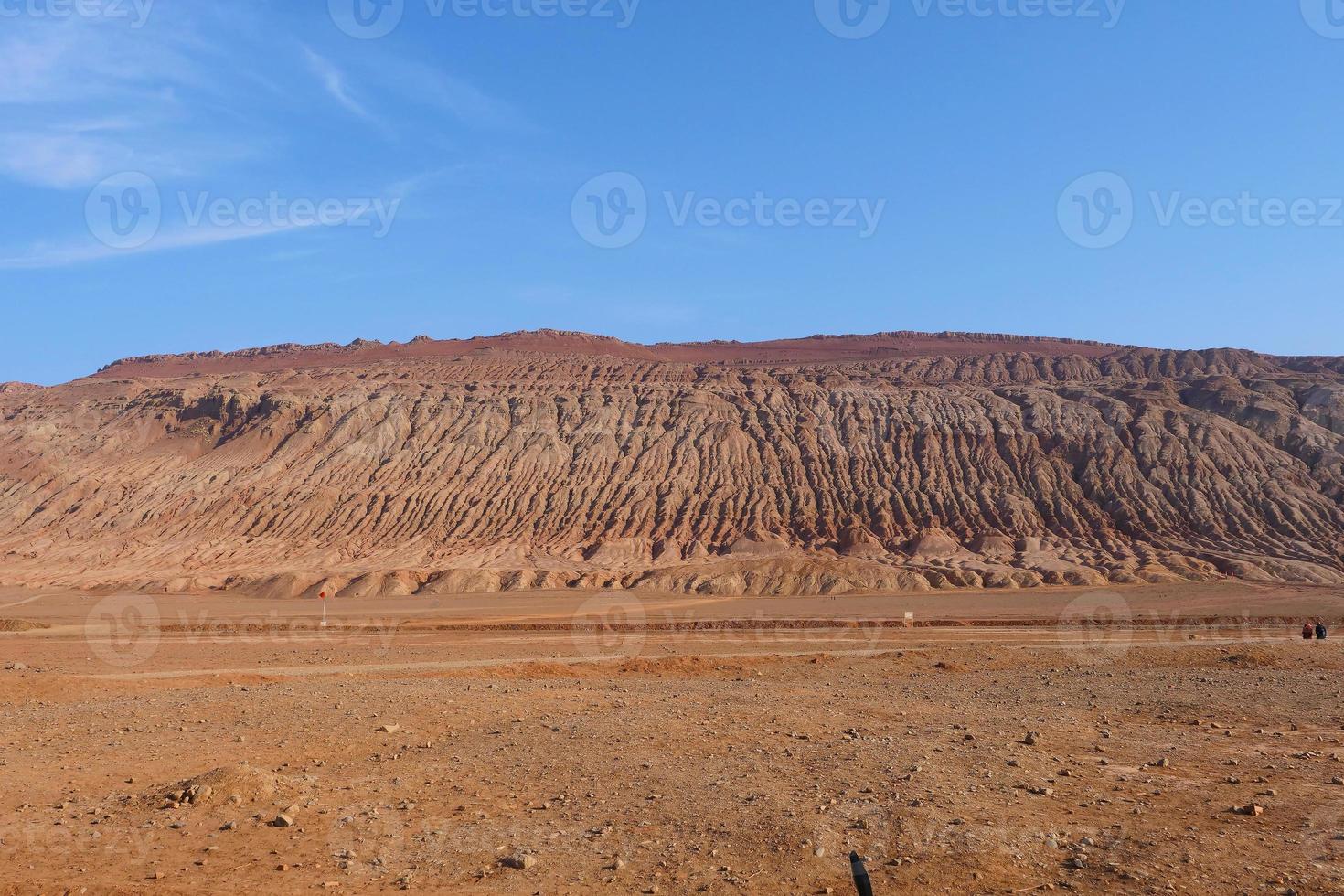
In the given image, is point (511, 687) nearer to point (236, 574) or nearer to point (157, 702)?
point (157, 702)

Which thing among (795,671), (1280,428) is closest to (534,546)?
(795,671)

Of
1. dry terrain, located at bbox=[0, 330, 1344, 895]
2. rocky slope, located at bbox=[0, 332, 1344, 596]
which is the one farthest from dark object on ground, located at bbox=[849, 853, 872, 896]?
rocky slope, located at bbox=[0, 332, 1344, 596]

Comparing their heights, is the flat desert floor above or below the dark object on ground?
below

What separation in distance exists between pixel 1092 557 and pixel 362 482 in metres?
68.5

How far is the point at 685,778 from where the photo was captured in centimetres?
1320

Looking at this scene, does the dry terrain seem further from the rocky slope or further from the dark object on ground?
the dark object on ground

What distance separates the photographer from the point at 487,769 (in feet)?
45.5

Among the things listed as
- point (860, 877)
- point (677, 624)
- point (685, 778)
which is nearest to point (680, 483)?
point (677, 624)

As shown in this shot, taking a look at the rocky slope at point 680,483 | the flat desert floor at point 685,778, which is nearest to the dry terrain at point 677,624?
the flat desert floor at point 685,778

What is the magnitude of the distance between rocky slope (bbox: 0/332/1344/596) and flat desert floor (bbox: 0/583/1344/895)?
160 ft

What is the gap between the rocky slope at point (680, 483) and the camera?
262 feet

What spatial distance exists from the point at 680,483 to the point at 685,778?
8799 centimetres

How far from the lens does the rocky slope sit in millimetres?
80000

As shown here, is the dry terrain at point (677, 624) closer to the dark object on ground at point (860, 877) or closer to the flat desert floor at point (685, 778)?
the flat desert floor at point (685, 778)
